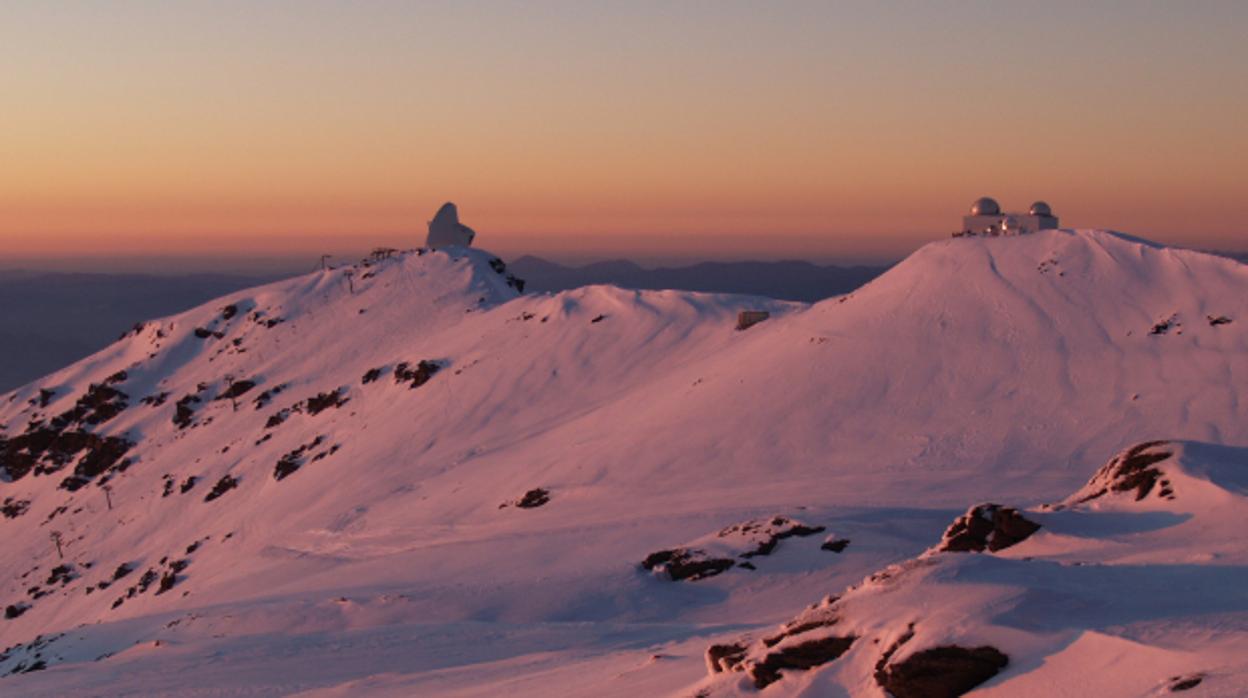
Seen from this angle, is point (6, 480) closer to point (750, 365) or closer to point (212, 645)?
point (750, 365)

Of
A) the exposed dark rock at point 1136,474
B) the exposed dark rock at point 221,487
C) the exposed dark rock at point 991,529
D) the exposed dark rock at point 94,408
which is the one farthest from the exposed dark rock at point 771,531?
the exposed dark rock at point 94,408

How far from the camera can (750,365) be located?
50.8 metres

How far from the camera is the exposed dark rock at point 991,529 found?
17625 mm

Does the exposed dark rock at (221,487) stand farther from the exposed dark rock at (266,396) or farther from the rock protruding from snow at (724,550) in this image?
the rock protruding from snow at (724,550)

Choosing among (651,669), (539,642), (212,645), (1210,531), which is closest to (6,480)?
(212,645)

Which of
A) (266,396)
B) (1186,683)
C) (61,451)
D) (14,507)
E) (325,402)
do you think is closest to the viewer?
(1186,683)

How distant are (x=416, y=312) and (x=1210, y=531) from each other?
72987mm

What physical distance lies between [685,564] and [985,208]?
134ft

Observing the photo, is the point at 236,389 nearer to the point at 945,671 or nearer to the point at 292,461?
the point at 292,461

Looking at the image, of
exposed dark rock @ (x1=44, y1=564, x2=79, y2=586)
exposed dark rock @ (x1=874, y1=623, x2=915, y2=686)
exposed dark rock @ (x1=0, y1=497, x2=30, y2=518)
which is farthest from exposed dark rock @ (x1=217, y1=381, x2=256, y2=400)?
exposed dark rock @ (x1=874, y1=623, x2=915, y2=686)

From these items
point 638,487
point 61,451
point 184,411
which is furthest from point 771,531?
point 61,451

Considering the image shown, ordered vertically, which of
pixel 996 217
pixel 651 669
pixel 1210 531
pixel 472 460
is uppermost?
pixel 996 217

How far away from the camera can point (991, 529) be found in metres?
17.7

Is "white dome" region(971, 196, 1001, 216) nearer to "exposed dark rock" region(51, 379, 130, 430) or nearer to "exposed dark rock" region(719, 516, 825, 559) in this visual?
"exposed dark rock" region(719, 516, 825, 559)
